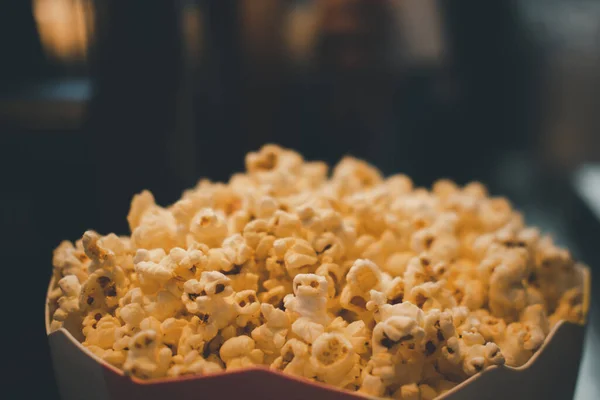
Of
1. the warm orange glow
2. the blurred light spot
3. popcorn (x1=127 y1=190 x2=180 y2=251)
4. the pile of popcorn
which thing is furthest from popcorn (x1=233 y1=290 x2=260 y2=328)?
the blurred light spot

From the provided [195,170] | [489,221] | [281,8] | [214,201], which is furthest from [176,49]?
[281,8]

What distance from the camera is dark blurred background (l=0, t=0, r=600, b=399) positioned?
3.14 feet

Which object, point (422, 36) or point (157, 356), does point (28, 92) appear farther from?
point (422, 36)

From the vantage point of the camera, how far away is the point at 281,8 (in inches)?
91.7

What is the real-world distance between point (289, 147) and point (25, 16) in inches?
54.9

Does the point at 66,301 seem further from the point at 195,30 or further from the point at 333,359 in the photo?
the point at 195,30

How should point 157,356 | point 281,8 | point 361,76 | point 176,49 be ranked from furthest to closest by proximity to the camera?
point 281,8
point 361,76
point 176,49
point 157,356

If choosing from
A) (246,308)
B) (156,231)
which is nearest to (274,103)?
(156,231)

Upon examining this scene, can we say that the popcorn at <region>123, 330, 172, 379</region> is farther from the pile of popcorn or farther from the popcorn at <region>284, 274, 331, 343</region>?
the popcorn at <region>284, 274, 331, 343</region>

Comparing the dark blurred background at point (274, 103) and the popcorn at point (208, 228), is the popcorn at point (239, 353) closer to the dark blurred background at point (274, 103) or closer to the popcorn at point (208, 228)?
Answer: the popcorn at point (208, 228)

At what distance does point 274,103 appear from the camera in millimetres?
2268

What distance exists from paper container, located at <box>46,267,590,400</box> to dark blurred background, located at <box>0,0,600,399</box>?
0.18 m

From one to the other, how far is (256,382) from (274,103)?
5.84 ft

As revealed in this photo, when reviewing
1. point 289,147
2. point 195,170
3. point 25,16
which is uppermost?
point 25,16
